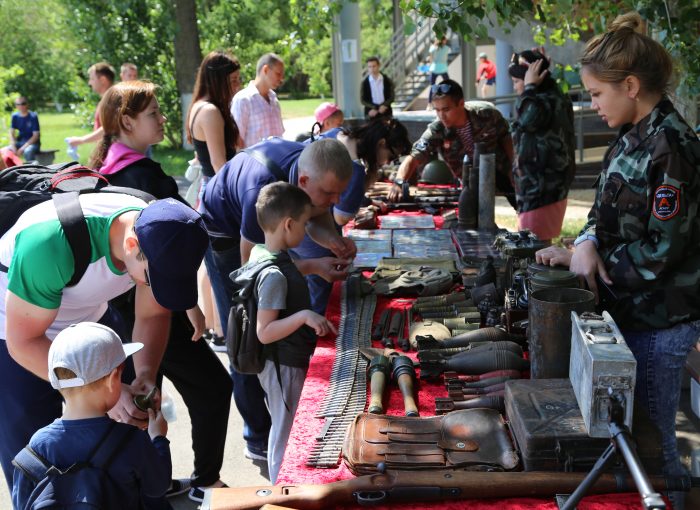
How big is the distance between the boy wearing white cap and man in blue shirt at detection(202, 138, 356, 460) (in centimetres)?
130

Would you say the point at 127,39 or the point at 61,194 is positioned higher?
the point at 127,39

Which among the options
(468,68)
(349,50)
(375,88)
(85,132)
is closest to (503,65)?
(468,68)

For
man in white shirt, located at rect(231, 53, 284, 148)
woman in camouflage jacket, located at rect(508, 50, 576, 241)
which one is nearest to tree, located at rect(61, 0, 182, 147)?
man in white shirt, located at rect(231, 53, 284, 148)

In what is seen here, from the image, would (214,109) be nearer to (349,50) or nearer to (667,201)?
(667,201)

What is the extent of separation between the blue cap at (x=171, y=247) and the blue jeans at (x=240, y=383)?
5.42ft

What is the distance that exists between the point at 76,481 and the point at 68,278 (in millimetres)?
574

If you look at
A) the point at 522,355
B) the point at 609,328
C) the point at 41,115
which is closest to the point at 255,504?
the point at 609,328

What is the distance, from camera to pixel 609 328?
210 centimetres

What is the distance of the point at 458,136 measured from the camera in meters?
5.81

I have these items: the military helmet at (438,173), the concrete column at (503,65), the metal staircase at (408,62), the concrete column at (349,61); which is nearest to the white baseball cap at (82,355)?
the military helmet at (438,173)

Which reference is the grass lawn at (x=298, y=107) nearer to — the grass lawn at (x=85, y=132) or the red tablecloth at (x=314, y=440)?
the grass lawn at (x=85, y=132)

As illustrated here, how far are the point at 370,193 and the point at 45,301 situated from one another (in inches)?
160

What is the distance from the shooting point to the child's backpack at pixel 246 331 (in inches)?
120

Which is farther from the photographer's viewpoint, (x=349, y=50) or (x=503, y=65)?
(x=503, y=65)
